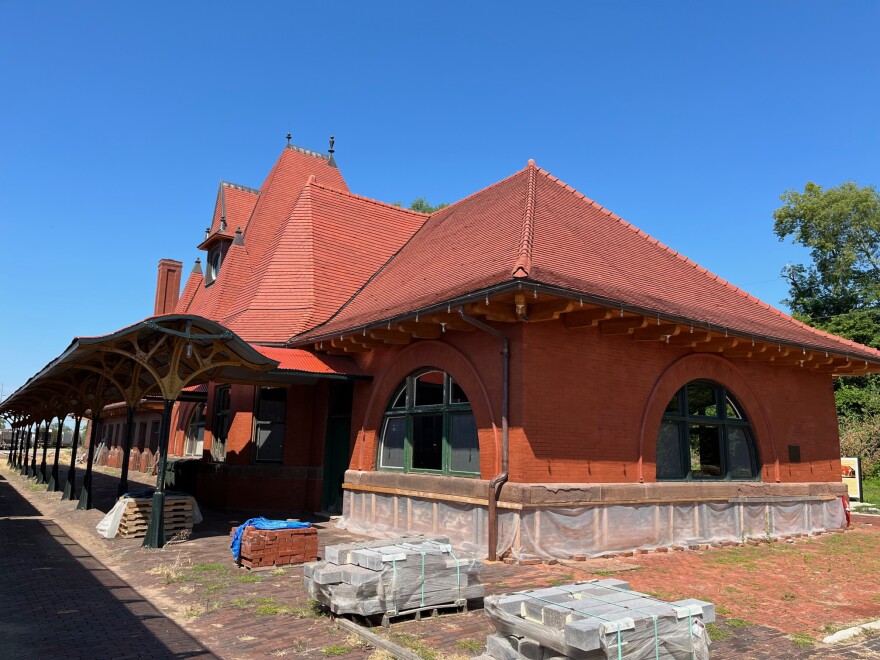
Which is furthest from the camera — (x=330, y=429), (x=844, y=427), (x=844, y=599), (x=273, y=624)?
(x=844, y=427)

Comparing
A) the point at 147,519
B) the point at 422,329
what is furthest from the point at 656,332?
the point at 147,519

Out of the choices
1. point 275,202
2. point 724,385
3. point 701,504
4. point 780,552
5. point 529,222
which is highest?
point 275,202

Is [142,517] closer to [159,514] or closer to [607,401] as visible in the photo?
[159,514]

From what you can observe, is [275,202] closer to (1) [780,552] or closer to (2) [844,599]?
(1) [780,552]

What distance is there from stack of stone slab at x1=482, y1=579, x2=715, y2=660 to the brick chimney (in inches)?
1068

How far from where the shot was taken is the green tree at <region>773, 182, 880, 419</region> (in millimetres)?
35531

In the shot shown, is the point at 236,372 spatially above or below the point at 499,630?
above

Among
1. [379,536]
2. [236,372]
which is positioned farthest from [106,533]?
[379,536]

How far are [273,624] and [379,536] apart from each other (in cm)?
599

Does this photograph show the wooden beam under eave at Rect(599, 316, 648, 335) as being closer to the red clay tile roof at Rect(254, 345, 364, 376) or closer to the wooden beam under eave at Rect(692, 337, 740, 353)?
the wooden beam under eave at Rect(692, 337, 740, 353)

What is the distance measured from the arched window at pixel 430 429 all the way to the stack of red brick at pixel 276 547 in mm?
2909

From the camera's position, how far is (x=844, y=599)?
7875mm

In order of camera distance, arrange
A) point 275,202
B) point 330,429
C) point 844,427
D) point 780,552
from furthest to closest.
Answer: point 844,427 < point 275,202 < point 330,429 < point 780,552

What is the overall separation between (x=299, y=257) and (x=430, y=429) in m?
7.30
